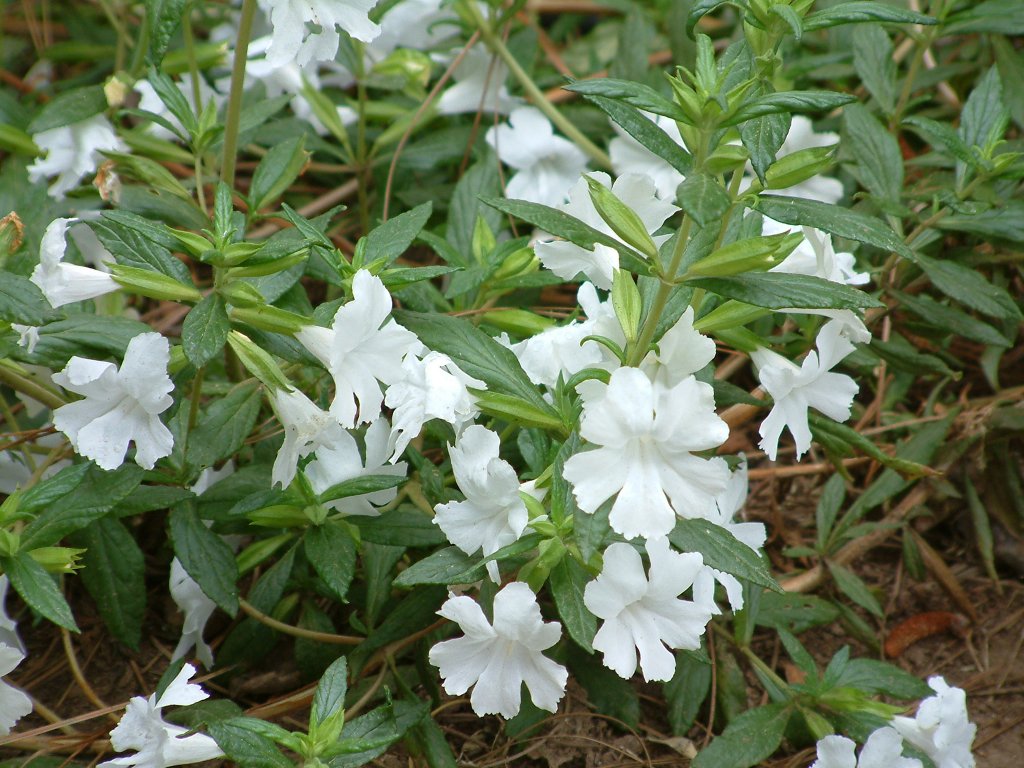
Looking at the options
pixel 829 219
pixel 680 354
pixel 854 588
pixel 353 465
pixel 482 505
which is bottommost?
pixel 854 588

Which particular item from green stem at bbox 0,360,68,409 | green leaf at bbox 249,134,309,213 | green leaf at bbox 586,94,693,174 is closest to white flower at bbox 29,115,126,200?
green leaf at bbox 249,134,309,213

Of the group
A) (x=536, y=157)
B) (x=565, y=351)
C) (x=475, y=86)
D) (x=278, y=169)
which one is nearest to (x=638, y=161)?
(x=536, y=157)

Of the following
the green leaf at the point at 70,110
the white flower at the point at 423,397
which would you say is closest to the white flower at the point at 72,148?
the green leaf at the point at 70,110

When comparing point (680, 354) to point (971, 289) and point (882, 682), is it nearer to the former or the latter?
point (882, 682)

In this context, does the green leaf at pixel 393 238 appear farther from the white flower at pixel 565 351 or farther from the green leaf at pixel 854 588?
the green leaf at pixel 854 588

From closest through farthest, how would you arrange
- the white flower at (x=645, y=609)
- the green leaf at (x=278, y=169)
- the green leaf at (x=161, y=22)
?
the white flower at (x=645, y=609) < the green leaf at (x=161, y=22) < the green leaf at (x=278, y=169)

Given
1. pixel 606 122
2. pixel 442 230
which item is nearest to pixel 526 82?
pixel 606 122

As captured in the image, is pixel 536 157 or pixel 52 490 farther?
pixel 536 157
